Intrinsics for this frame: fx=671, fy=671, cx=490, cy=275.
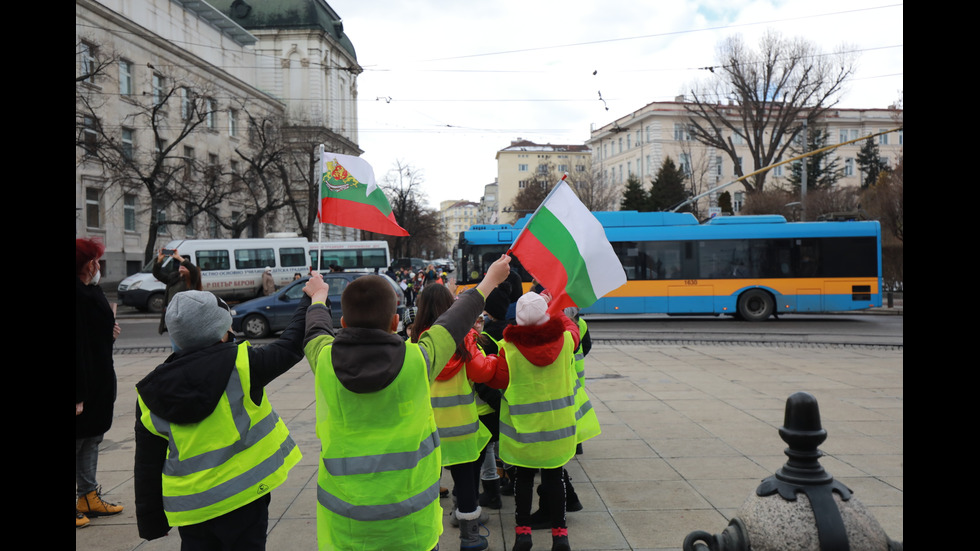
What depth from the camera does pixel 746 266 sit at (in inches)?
781

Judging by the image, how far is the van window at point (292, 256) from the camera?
31050 mm

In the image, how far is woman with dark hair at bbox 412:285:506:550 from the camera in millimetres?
4055

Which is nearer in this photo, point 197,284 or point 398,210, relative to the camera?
point 197,284

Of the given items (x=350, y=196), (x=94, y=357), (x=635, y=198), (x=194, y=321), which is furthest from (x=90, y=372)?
(x=635, y=198)

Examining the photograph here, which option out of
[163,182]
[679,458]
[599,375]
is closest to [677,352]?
[599,375]

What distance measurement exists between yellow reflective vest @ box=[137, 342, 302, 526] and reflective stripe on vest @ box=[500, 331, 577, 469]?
1605 millimetres


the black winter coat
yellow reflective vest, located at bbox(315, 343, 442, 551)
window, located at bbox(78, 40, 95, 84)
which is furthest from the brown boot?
window, located at bbox(78, 40, 95, 84)

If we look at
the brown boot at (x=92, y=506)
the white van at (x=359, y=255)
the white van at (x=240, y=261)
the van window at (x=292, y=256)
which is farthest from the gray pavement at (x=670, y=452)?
the white van at (x=359, y=255)

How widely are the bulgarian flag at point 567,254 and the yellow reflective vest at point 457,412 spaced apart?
791mm

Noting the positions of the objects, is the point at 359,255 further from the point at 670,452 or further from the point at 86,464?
the point at 86,464

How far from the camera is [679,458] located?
593 cm
